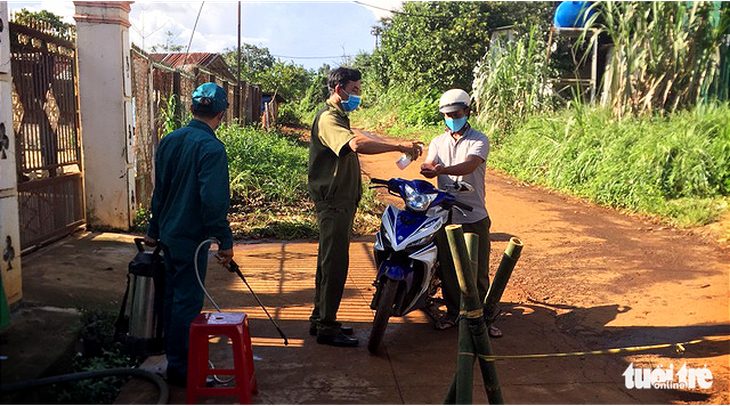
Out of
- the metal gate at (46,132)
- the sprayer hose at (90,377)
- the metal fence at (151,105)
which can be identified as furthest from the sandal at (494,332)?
the metal fence at (151,105)

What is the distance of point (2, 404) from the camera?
2668mm

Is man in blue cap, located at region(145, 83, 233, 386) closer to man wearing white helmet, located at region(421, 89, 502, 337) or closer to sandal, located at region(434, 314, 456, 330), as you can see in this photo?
man wearing white helmet, located at region(421, 89, 502, 337)

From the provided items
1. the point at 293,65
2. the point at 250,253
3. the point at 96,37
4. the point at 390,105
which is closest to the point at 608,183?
the point at 250,253

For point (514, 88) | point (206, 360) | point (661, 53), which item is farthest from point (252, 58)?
point (206, 360)

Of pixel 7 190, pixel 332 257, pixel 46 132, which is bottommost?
pixel 332 257

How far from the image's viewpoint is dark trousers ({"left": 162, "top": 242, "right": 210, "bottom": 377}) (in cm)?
328

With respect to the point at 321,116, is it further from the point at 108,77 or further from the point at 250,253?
the point at 108,77

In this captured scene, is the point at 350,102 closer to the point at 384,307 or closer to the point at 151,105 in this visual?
the point at 384,307

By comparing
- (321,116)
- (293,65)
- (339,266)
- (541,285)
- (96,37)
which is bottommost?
(541,285)

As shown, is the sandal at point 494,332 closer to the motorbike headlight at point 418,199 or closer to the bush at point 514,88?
the motorbike headlight at point 418,199

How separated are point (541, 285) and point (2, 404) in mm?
4498

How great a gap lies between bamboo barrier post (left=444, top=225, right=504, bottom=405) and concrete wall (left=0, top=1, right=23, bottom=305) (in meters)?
2.74

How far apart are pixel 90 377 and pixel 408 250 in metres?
1.98

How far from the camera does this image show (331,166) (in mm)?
3938
